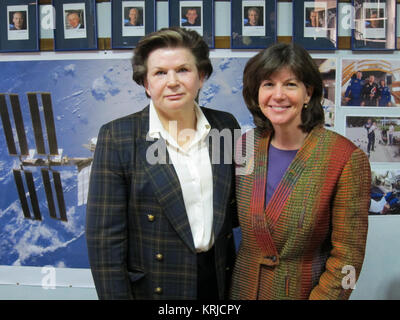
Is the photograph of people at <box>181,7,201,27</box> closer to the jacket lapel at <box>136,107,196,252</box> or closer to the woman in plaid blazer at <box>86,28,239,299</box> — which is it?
the woman in plaid blazer at <box>86,28,239,299</box>

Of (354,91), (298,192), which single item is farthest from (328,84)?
(298,192)

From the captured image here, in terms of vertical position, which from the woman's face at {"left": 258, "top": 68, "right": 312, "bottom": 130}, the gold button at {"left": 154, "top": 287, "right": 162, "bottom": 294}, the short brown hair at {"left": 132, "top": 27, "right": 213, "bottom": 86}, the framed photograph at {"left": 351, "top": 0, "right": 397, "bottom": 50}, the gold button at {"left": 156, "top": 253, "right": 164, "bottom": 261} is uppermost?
the framed photograph at {"left": 351, "top": 0, "right": 397, "bottom": 50}

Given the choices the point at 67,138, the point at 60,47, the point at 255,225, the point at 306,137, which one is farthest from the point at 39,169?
the point at 306,137

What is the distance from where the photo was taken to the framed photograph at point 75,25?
5.83 feet

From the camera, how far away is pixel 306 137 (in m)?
1.12

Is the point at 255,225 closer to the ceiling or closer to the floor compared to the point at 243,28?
closer to the floor

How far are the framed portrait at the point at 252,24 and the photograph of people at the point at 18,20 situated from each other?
1128 mm

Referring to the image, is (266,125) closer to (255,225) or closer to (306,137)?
(306,137)

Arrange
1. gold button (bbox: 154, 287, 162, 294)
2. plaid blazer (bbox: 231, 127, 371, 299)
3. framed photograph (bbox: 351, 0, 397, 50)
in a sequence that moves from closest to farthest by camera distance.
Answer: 1. plaid blazer (bbox: 231, 127, 371, 299)
2. gold button (bbox: 154, 287, 162, 294)
3. framed photograph (bbox: 351, 0, 397, 50)

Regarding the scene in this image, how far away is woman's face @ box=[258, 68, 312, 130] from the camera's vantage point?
3.47 ft

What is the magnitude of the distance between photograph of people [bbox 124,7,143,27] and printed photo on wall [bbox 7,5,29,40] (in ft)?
1.85

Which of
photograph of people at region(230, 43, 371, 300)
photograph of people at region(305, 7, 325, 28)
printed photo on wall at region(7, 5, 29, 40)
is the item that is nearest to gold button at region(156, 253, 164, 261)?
photograph of people at region(230, 43, 371, 300)
